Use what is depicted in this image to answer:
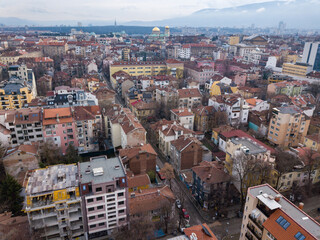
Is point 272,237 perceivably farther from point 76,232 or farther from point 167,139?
point 167,139

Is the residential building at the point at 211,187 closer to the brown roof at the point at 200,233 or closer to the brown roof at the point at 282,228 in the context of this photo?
the brown roof at the point at 200,233

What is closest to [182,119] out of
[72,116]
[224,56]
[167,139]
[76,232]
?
[167,139]

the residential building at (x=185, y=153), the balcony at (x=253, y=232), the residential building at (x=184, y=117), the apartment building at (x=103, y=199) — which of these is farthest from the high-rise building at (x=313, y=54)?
the apartment building at (x=103, y=199)

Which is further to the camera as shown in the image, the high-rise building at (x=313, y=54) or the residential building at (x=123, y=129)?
the high-rise building at (x=313, y=54)

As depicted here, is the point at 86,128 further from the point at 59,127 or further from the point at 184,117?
the point at 184,117

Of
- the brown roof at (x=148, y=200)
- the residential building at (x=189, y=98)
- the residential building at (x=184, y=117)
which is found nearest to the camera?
the brown roof at (x=148, y=200)

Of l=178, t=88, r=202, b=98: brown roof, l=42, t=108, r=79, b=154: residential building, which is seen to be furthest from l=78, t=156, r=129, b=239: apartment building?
l=178, t=88, r=202, b=98: brown roof

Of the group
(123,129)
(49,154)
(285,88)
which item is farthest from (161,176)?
(285,88)
